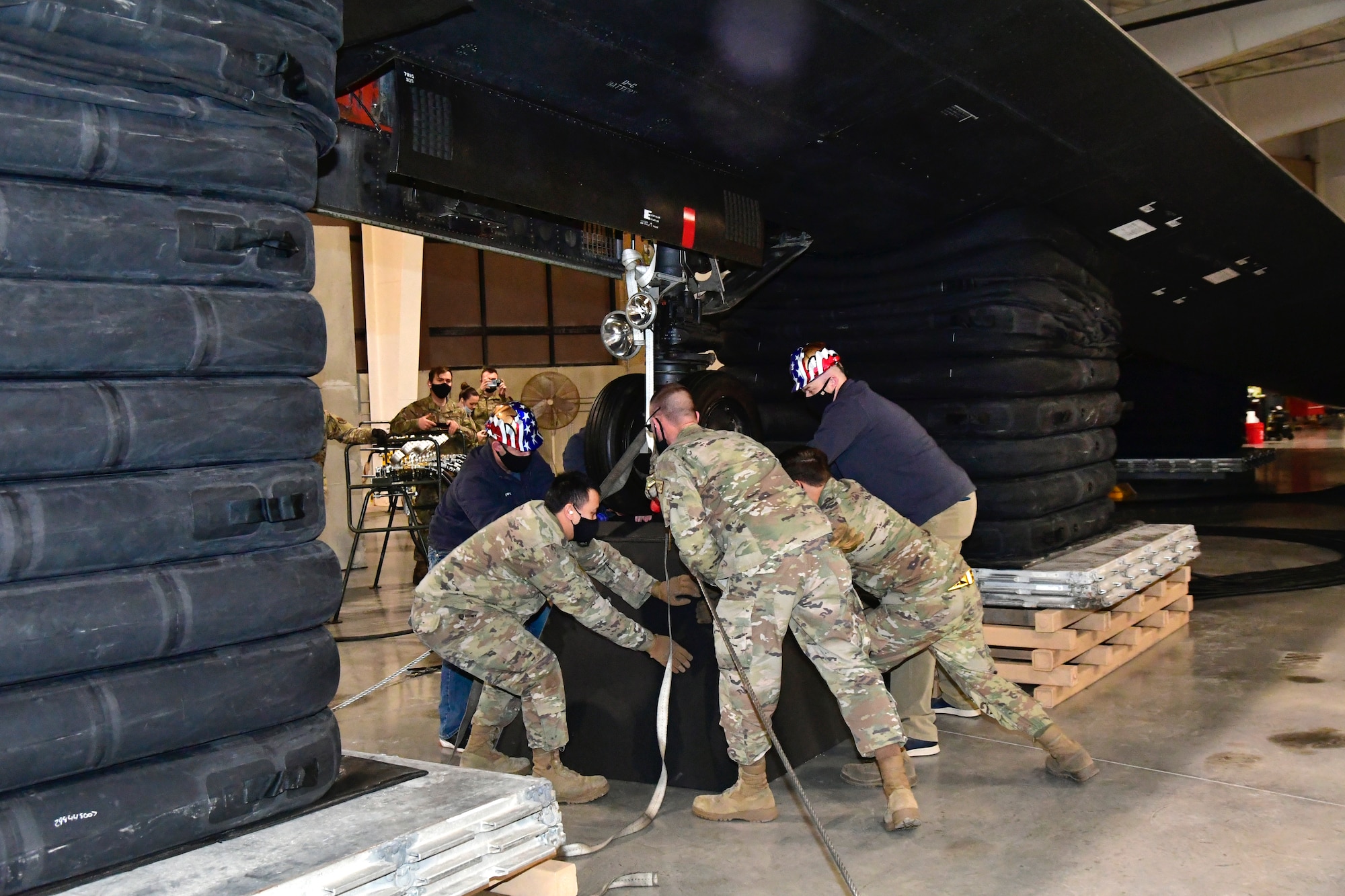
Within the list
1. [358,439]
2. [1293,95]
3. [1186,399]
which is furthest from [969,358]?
[1293,95]

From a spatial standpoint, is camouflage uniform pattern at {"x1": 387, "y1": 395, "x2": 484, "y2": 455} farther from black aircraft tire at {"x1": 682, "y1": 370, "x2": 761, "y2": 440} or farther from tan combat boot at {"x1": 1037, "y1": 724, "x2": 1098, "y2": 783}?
tan combat boot at {"x1": 1037, "y1": 724, "x2": 1098, "y2": 783}

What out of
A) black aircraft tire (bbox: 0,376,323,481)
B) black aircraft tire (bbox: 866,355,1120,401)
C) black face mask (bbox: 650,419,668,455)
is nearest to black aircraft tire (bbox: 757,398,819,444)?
black aircraft tire (bbox: 866,355,1120,401)

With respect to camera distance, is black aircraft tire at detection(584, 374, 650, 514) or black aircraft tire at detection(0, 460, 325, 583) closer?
black aircraft tire at detection(0, 460, 325, 583)

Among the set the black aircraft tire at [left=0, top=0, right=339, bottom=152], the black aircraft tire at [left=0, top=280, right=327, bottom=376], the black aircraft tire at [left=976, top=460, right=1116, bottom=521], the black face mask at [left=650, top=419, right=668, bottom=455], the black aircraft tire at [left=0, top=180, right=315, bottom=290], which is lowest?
the black aircraft tire at [left=976, top=460, right=1116, bottom=521]

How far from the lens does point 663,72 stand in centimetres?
432

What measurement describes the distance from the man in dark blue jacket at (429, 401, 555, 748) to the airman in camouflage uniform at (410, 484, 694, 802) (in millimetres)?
625

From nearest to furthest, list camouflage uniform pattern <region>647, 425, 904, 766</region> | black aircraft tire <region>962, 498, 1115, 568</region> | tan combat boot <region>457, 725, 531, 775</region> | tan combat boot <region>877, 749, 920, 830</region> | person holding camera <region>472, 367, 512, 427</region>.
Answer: tan combat boot <region>877, 749, 920, 830</region>
camouflage uniform pattern <region>647, 425, 904, 766</region>
tan combat boot <region>457, 725, 531, 775</region>
black aircraft tire <region>962, 498, 1115, 568</region>
person holding camera <region>472, 367, 512, 427</region>

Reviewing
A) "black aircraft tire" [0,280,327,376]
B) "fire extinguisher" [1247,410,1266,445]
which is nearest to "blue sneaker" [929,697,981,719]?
"black aircraft tire" [0,280,327,376]

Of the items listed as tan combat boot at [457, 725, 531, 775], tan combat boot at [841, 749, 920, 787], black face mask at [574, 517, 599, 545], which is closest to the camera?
black face mask at [574, 517, 599, 545]

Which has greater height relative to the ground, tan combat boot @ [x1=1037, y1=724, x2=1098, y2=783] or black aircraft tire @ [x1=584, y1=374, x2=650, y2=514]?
black aircraft tire @ [x1=584, y1=374, x2=650, y2=514]

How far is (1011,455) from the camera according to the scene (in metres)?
6.36

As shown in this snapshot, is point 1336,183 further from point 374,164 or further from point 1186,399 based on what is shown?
point 374,164

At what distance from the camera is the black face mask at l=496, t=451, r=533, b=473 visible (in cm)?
507

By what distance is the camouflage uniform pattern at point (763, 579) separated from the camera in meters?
4.12
